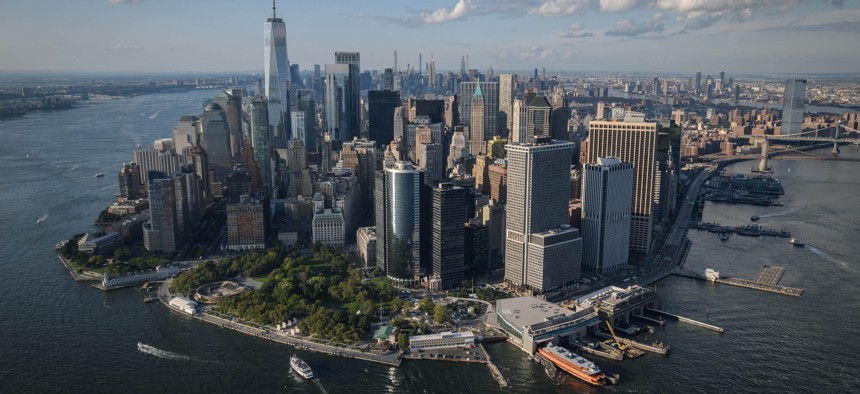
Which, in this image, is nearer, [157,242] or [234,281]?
[234,281]

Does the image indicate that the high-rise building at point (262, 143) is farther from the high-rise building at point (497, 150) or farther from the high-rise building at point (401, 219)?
the high-rise building at point (401, 219)

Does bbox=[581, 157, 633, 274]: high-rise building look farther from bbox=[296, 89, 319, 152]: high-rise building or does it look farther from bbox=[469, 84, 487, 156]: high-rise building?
bbox=[296, 89, 319, 152]: high-rise building

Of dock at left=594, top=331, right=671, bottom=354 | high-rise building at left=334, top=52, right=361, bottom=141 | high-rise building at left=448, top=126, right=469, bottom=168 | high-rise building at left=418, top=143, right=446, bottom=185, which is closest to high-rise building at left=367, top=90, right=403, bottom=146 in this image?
high-rise building at left=334, top=52, right=361, bottom=141

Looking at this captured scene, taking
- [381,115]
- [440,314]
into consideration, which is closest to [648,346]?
[440,314]

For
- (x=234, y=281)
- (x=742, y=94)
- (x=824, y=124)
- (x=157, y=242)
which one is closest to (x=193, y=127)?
(x=157, y=242)

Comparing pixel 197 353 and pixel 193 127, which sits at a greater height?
pixel 193 127

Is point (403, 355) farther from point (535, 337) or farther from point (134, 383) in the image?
point (134, 383)

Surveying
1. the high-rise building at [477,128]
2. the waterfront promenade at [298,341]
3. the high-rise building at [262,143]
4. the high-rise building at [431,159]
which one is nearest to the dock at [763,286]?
the waterfront promenade at [298,341]
